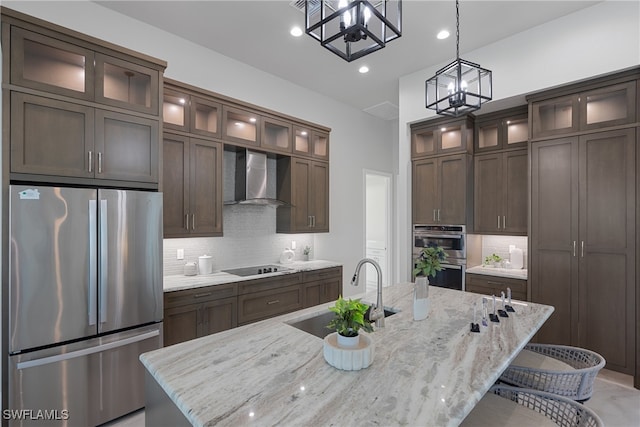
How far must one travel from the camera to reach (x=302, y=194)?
441 centimetres

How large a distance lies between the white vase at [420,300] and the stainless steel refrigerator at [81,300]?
2.05m

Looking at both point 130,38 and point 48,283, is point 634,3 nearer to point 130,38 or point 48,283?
point 130,38

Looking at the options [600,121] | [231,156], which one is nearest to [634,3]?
[600,121]

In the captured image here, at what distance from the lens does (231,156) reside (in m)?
3.97

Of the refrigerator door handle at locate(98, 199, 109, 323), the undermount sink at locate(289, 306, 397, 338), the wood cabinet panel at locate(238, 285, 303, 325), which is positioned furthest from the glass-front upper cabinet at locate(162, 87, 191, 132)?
the undermount sink at locate(289, 306, 397, 338)

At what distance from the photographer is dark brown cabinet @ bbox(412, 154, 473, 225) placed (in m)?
4.04

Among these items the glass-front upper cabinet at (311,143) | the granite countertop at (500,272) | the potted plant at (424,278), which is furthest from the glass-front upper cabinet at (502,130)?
the potted plant at (424,278)

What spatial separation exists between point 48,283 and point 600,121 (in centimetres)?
487

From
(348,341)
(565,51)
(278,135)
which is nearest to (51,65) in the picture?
(278,135)

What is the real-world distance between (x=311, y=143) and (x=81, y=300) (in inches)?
129

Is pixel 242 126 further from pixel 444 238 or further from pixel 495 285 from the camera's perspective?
pixel 495 285

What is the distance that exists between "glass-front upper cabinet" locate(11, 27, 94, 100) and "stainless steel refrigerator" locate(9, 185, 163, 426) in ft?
2.40

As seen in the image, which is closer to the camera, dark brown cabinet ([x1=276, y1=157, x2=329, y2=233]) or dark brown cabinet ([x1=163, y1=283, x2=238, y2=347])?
dark brown cabinet ([x1=163, y1=283, x2=238, y2=347])

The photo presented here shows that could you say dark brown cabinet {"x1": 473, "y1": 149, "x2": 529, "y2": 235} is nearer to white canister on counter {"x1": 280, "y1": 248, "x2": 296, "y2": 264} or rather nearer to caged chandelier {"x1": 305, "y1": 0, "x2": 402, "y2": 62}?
white canister on counter {"x1": 280, "y1": 248, "x2": 296, "y2": 264}
